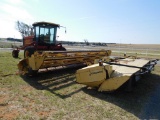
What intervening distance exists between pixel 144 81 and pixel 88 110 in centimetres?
401

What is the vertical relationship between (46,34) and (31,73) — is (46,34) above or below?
above

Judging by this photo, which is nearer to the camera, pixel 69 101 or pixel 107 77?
pixel 69 101

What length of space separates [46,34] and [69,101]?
24.4 ft

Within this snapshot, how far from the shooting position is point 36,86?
20.3 ft

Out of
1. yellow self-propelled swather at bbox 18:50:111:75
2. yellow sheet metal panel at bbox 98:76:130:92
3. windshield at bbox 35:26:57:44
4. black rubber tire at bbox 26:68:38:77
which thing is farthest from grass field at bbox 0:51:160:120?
windshield at bbox 35:26:57:44

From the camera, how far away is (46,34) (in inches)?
454

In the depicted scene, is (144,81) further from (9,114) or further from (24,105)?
(9,114)

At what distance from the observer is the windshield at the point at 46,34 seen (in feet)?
37.1

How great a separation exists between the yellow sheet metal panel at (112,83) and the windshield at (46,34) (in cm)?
701

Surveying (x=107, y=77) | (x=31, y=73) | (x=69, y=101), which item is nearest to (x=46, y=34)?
(x=31, y=73)

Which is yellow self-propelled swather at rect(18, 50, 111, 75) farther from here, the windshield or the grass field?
the windshield

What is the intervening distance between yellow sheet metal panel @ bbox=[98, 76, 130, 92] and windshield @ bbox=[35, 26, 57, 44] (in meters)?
7.01

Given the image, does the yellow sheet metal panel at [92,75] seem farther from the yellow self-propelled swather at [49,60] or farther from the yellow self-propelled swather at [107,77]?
the yellow self-propelled swather at [49,60]

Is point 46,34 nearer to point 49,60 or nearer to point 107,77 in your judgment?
point 49,60
